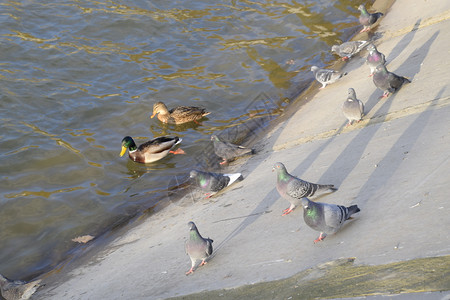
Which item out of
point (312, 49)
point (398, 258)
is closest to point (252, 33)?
point (312, 49)

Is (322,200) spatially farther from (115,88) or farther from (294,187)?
(115,88)

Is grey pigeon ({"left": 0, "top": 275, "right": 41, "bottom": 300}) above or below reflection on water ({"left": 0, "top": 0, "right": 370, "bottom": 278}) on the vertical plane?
below

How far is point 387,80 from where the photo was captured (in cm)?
1016

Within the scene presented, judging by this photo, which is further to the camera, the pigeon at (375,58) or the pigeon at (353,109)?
the pigeon at (375,58)

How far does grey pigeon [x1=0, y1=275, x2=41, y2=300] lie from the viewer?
817cm

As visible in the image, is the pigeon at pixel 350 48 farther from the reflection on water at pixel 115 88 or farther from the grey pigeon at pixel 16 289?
the grey pigeon at pixel 16 289

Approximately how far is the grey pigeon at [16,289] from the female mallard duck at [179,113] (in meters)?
5.52

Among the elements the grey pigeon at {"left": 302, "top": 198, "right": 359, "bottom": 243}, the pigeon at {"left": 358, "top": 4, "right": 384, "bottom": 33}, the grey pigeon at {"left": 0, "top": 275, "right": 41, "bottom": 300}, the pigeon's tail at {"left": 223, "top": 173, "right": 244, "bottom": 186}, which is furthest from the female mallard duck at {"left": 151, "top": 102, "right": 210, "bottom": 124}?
the grey pigeon at {"left": 302, "top": 198, "right": 359, "bottom": 243}

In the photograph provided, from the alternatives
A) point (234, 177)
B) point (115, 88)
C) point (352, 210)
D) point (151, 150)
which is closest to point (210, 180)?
point (234, 177)

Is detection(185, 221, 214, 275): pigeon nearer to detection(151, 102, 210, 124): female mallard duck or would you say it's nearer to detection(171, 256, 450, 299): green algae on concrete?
detection(171, 256, 450, 299): green algae on concrete

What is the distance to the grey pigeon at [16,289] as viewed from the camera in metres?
8.17

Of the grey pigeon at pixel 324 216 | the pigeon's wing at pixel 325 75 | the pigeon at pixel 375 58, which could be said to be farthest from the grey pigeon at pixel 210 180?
the pigeon's wing at pixel 325 75

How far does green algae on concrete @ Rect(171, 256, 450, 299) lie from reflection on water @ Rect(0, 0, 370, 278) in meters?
4.66

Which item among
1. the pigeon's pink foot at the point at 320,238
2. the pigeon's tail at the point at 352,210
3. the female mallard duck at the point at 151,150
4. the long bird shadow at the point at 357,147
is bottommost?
the female mallard duck at the point at 151,150
